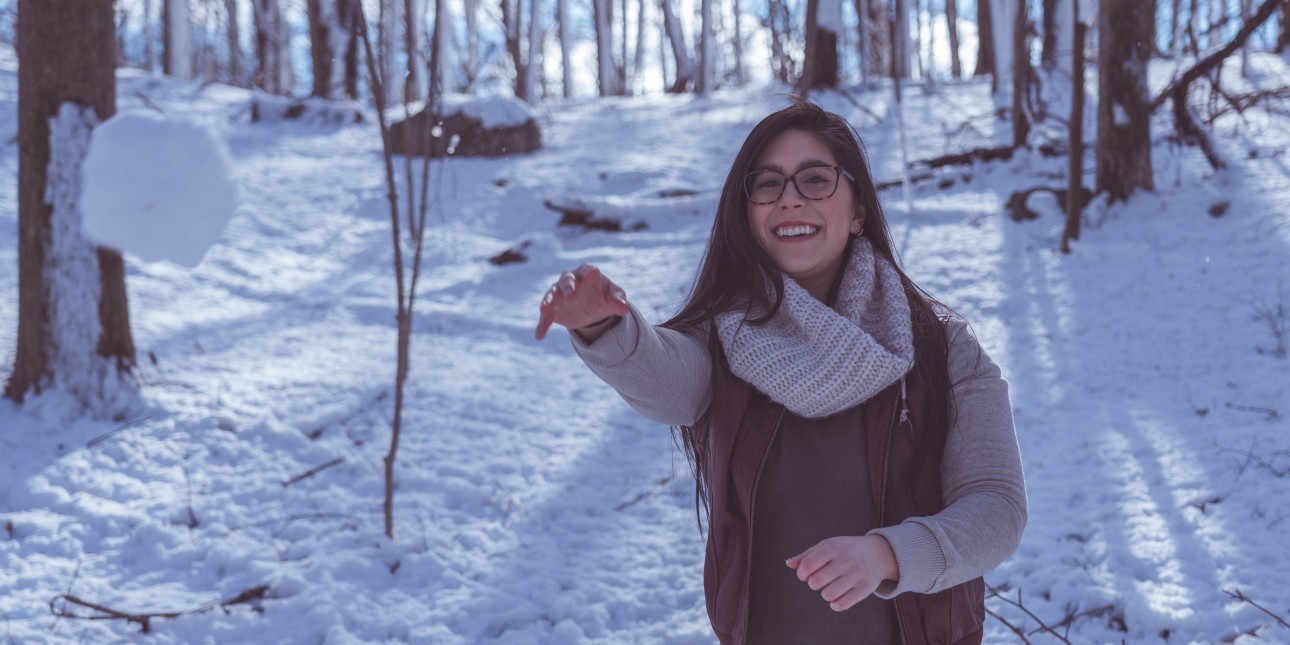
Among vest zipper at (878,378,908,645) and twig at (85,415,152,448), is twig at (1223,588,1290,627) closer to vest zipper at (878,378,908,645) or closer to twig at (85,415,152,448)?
vest zipper at (878,378,908,645)

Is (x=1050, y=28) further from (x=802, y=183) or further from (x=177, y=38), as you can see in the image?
(x=177, y=38)

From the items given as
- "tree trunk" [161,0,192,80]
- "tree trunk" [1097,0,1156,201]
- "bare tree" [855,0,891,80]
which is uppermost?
"bare tree" [855,0,891,80]

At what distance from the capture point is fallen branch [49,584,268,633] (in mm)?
2719

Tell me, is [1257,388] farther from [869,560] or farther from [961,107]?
[961,107]

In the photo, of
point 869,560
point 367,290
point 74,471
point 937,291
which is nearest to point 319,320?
point 367,290

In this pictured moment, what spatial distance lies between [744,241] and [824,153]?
186 millimetres

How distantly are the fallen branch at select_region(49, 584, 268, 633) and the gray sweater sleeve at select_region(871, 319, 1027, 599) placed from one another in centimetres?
246

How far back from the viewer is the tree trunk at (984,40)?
13.8 meters

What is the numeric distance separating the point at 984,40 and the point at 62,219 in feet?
47.7

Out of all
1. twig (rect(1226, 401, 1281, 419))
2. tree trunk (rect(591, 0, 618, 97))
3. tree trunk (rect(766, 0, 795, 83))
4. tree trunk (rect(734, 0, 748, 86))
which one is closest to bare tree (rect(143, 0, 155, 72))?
tree trunk (rect(591, 0, 618, 97))

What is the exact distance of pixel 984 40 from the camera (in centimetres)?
1502

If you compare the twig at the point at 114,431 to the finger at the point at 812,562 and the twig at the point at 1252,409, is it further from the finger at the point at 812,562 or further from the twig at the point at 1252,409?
the twig at the point at 1252,409

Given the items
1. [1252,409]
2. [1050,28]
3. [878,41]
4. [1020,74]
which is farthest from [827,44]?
[878,41]

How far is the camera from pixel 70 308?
395 cm
